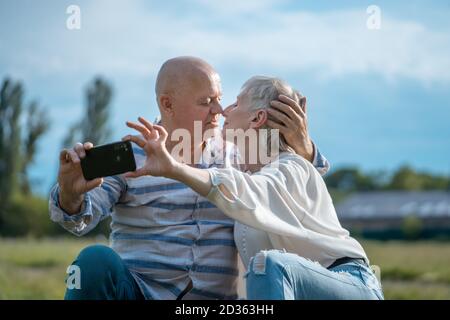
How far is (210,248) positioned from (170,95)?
2.14ft

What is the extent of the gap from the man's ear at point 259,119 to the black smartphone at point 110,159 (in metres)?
0.53

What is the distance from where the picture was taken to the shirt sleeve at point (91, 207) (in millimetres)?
3145

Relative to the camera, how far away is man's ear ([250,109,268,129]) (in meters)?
3.15

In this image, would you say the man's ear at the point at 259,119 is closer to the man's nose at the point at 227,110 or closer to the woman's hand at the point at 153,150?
the man's nose at the point at 227,110

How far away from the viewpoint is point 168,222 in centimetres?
340

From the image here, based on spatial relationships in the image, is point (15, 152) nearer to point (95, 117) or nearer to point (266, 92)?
point (95, 117)

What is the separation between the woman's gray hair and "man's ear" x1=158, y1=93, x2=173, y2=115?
0.36 metres

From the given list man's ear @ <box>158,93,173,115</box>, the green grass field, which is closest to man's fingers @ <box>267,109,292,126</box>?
man's ear @ <box>158,93,173,115</box>

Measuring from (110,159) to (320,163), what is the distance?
38.4 inches

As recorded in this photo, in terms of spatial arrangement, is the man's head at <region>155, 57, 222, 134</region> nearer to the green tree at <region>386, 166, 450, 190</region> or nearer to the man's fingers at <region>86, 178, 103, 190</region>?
the man's fingers at <region>86, 178, 103, 190</region>

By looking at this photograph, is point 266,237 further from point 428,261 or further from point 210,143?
point 428,261

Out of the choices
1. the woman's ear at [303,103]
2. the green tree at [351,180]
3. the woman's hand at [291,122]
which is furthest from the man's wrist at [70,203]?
the green tree at [351,180]
